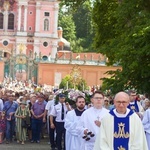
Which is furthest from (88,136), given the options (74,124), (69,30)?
(69,30)

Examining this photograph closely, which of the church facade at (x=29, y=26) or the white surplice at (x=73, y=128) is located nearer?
the white surplice at (x=73, y=128)

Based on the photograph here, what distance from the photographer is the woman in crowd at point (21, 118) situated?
17.1 metres

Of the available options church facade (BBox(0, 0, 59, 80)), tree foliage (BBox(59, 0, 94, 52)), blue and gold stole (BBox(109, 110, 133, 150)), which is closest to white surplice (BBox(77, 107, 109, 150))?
blue and gold stole (BBox(109, 110, 133, 150))

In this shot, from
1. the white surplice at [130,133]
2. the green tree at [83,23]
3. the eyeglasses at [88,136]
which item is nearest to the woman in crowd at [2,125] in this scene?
the eyeglasses at [88,136]

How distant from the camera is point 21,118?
1723 cm

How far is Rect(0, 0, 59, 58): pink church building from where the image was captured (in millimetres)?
69250

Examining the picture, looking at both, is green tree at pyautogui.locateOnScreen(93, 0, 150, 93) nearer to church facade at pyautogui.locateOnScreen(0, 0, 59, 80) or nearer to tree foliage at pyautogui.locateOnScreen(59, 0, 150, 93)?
tree foliage at pyautogui.locateOnScreen(59, 0, 150, 93)

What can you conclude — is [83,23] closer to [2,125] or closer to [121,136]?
[2,125]

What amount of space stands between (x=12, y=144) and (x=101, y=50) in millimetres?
6154

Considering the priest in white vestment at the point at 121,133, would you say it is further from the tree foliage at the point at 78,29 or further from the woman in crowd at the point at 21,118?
the tree foliage at the point at 78,29

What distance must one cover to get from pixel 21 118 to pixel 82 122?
25.7ft

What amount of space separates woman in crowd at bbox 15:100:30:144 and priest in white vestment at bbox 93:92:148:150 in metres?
9.53

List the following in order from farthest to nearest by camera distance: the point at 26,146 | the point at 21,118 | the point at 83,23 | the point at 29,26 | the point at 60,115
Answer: the point at 83,23 → the point at 29,26 → the point at 21,118 → the point at 26,146 → the point at 60,115

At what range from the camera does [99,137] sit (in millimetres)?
7707
